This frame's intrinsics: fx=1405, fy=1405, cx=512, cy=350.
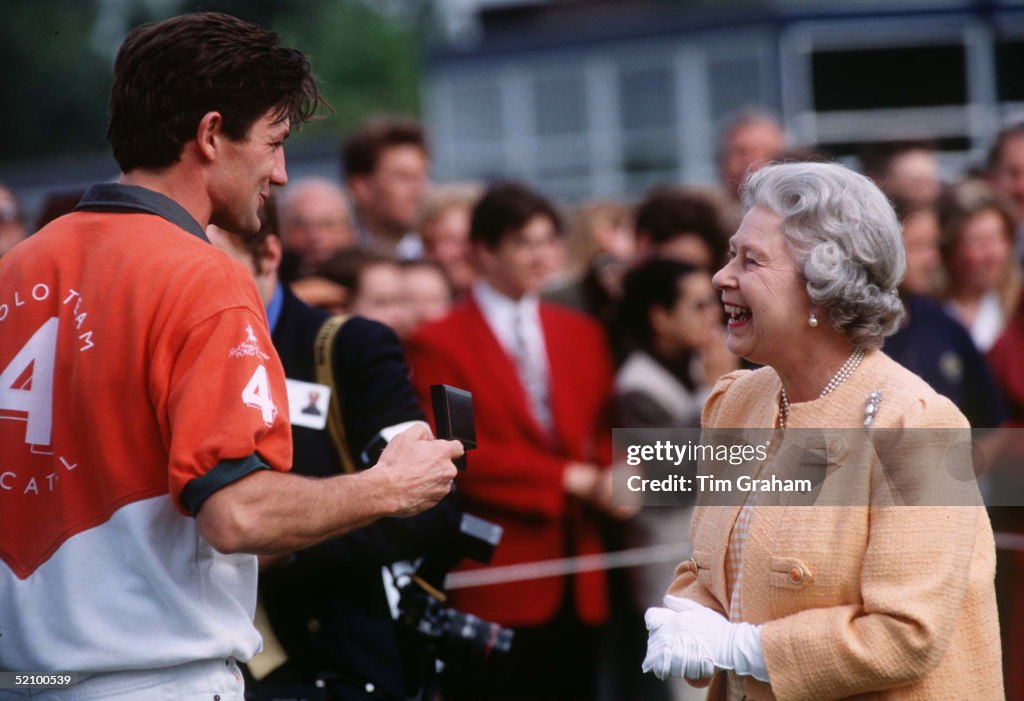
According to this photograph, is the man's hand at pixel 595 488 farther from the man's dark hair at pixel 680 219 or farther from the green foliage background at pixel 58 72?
the green foliage background at pixel 58 72

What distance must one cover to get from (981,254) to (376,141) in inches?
124

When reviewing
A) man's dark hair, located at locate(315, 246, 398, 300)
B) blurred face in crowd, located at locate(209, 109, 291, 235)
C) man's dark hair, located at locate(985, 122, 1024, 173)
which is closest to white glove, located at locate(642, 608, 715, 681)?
blurred face in crowd, located at locate(209, 109, 291, 235)

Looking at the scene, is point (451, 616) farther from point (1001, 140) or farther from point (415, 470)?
point (1001, 140)

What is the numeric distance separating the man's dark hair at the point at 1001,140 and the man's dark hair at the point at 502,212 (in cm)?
307

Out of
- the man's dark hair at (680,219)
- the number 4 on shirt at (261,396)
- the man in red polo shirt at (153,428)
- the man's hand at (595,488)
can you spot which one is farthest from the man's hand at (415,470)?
the man's dark hair at (680,219)

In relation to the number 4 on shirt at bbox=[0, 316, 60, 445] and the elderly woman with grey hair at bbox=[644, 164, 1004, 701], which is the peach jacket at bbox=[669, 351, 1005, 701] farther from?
the number 4 on shirt at bbox=[0, 316, 60, 445]

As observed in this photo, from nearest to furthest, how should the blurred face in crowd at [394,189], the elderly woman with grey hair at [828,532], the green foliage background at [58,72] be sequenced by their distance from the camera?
the elderly woman with grey hair at [828,532], the blurred face in crowd at [394,189], the green foliage background at [58,72]

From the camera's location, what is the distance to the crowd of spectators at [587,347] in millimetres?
5551

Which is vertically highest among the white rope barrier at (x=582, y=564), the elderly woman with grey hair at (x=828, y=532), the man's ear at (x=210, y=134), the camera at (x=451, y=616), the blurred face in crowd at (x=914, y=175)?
the man's ear at (x=210, y=134)

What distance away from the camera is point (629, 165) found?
99.8 ft

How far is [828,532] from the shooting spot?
2996mm

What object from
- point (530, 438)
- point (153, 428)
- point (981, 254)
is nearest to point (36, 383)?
point (153, 428)

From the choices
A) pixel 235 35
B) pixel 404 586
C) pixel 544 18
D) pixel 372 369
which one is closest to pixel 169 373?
pixel 235 35

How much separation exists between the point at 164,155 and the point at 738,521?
1517mm
